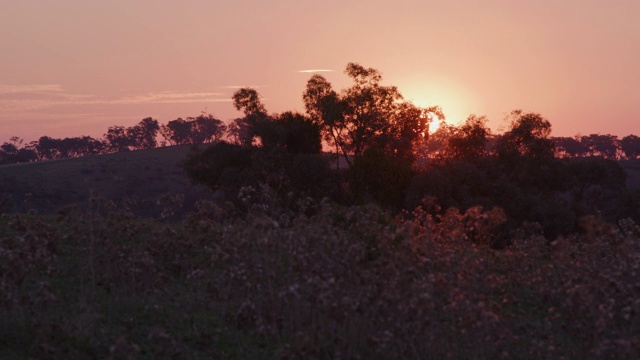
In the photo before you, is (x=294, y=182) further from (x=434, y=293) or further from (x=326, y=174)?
(x=434, y=293)

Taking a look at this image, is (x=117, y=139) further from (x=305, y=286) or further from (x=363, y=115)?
(x=305, y=286)

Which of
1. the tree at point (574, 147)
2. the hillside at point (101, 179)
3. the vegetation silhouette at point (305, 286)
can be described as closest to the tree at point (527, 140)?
the hillside at point (101, 179)

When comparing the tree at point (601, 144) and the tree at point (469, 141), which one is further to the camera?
the tree at point (601, 144)

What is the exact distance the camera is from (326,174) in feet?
131

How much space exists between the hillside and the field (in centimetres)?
4310

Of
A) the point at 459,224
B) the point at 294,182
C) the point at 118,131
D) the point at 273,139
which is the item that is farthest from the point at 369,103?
the point at 118,131

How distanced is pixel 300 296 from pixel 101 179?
6453cm

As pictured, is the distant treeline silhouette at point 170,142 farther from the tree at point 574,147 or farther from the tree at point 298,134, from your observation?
the tree at point 298,134

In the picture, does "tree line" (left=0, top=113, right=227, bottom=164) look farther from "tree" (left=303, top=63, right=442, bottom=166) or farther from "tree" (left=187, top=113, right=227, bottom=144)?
"tree" (left=303, top=63, right=442, bottom=166)

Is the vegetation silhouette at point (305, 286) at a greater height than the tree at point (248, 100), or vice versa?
the tree at point (248, 100)

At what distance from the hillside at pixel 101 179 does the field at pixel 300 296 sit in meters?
43.1

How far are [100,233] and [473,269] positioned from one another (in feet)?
17.5

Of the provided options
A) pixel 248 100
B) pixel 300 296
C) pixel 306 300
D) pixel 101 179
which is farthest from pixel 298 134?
pixel 300 296

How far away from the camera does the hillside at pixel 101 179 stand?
59906 mm
